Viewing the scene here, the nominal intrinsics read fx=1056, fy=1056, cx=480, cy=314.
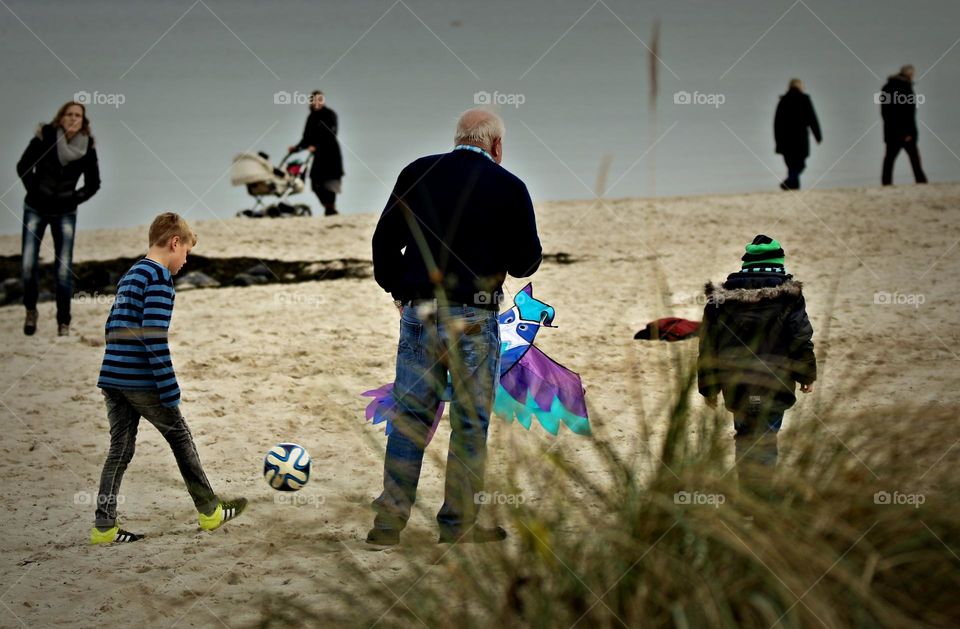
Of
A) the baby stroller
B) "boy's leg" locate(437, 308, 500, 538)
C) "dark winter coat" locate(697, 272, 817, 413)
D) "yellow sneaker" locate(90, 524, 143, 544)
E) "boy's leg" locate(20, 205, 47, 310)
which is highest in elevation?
the baby stroller

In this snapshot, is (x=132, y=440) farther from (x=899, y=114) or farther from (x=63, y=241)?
(x=899, y=114)

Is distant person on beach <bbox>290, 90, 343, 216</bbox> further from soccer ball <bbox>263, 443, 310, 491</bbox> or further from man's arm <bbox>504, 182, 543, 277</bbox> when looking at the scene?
man's arm <bbox>504, 182, 543, 277</bbox>

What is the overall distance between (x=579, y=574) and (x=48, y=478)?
15.3ft

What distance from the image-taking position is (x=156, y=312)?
16.2 feet

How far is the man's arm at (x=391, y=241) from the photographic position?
4777 mm

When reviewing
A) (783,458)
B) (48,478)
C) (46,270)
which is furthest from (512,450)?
(46,270)

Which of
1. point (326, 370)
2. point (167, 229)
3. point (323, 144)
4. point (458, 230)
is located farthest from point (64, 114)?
point (323, 144)

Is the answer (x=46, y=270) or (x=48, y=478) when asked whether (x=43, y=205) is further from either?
(x=46, y=270)

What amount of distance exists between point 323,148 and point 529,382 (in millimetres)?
11441

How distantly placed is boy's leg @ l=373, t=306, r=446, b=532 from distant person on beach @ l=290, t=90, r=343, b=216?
40.1 ft

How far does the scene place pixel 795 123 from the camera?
16766 millimetres

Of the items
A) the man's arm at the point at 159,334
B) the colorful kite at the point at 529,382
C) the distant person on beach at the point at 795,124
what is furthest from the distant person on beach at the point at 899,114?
the man's arm at the point at 159,334

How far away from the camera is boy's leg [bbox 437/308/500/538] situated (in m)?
4.19

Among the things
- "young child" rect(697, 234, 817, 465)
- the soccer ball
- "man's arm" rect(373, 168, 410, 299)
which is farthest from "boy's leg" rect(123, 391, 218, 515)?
"young child" rect(697, 234, 817, 465)
